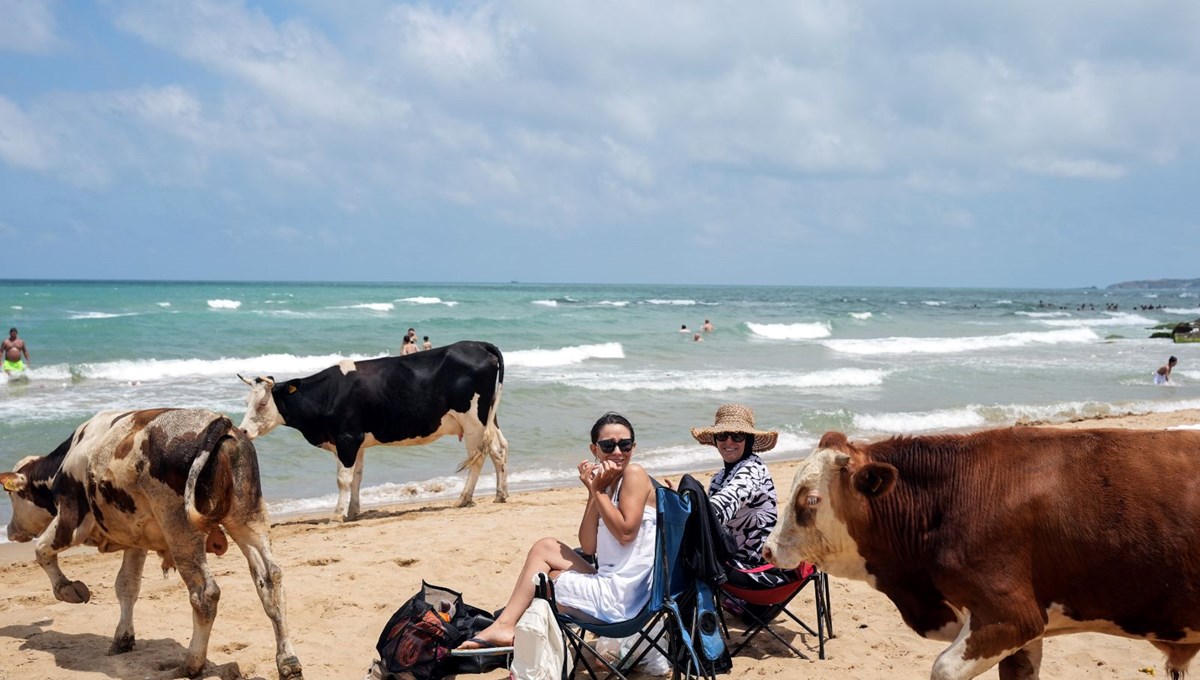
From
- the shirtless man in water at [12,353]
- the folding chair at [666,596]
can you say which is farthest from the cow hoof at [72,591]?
the shirtless man in water at [12,353]

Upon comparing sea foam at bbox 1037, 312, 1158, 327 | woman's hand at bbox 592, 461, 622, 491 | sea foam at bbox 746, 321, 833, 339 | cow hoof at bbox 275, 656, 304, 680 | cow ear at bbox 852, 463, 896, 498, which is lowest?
sea foam at bbox 746, 321, 833, 339

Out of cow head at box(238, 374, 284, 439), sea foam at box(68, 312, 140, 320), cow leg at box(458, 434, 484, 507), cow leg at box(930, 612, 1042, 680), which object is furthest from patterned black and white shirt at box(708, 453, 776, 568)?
sea foam at box(68, 312, 140, 320)

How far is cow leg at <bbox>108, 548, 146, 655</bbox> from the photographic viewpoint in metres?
5.70

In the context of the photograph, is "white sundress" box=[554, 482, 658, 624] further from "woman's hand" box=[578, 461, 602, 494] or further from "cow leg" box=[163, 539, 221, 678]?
"cow leg" box=[163, 539, 221, 678]

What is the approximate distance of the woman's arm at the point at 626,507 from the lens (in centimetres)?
459

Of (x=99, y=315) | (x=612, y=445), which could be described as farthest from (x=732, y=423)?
(x=99, y=315)

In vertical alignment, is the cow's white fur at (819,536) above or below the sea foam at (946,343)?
above

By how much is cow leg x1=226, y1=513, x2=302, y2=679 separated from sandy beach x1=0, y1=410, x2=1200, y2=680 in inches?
13.0

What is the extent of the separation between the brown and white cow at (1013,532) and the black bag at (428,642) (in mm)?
1808

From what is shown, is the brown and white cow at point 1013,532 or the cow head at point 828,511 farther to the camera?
the cow head at point 828,511

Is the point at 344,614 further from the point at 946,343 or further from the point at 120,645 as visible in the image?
the point at 946,343

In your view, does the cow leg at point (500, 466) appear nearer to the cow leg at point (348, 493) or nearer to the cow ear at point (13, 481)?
the cow leg at point (348, 493)

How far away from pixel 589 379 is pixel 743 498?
56.6ft

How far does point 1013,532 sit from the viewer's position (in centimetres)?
353
